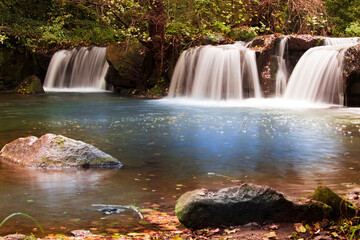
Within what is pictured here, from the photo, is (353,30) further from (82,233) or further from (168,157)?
(82,233)

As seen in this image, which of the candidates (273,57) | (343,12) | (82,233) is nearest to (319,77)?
(273,57)

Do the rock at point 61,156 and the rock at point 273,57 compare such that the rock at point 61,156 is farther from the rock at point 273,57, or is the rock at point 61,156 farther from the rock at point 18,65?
the rock at point 18,65

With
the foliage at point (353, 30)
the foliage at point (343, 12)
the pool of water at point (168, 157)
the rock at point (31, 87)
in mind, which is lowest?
the pool of water at point (168, 157)

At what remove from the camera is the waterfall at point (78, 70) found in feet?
80.3

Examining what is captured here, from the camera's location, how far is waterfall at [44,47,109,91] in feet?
80.3

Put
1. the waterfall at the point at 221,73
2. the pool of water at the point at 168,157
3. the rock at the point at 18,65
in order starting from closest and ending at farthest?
the pool of water at the point at 168,157 → the waterfall at the point at 221,73 → the rock at the point at 18,65

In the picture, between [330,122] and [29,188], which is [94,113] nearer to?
[330,122]

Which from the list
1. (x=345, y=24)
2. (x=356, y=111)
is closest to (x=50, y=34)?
(x=356, y=111)

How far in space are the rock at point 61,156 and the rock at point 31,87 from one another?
15.5 meters

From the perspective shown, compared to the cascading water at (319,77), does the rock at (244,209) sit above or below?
below

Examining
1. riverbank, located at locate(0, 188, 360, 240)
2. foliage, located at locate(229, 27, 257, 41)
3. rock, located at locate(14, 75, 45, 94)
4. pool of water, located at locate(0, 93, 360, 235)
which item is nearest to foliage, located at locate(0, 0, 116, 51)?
rock, located at locate(14, 75, 45, 94)

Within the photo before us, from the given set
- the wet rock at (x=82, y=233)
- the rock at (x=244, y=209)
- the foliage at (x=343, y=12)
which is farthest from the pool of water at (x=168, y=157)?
the foliage at (x=343, y=12)

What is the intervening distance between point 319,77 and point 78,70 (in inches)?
549

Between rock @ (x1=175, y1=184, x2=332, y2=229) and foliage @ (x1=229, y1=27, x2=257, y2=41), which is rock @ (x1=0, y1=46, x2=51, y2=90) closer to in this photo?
foliage @ (x1=229, y1=27, x2=257, y2=41)
